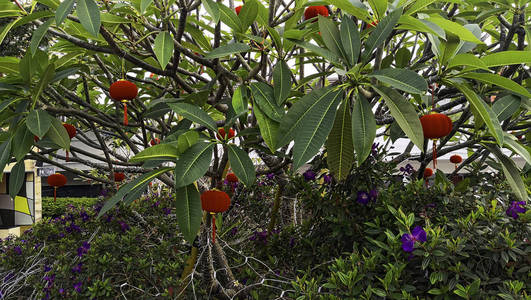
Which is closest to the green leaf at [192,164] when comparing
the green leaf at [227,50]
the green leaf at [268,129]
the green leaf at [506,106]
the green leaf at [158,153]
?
the green leaf at [158,153]

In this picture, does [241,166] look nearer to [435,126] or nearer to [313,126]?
[313,126]

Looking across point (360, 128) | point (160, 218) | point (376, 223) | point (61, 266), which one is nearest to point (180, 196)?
point (360, 128)

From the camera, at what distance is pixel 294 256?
1.82m

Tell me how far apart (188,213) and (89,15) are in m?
0.58

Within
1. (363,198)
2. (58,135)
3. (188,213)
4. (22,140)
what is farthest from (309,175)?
(22,140)

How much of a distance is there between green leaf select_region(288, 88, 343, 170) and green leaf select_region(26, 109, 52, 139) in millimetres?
770

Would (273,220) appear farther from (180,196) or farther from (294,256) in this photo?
(180,196)

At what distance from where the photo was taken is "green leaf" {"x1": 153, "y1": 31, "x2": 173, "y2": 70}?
3.67 feet

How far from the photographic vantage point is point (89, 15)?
1.00 m

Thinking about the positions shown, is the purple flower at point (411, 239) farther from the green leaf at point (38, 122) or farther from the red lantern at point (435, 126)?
the green leaf at point (38, 122)

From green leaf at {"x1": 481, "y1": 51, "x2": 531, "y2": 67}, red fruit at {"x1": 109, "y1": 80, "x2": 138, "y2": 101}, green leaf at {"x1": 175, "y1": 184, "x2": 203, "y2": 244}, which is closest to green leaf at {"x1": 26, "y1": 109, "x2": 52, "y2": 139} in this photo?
red fruit at {"x1": 109, "y1": 80, "x2": 138, "y2": 101}

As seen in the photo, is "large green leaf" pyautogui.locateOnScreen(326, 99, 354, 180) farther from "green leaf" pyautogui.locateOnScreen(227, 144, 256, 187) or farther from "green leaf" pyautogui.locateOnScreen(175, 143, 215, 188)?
"green leaf" pyautogui.locateOnScreen(175, 143, 215, 188)

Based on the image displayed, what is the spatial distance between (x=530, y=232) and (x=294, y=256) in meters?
0.96

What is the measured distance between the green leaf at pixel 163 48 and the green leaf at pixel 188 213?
0.38 m
